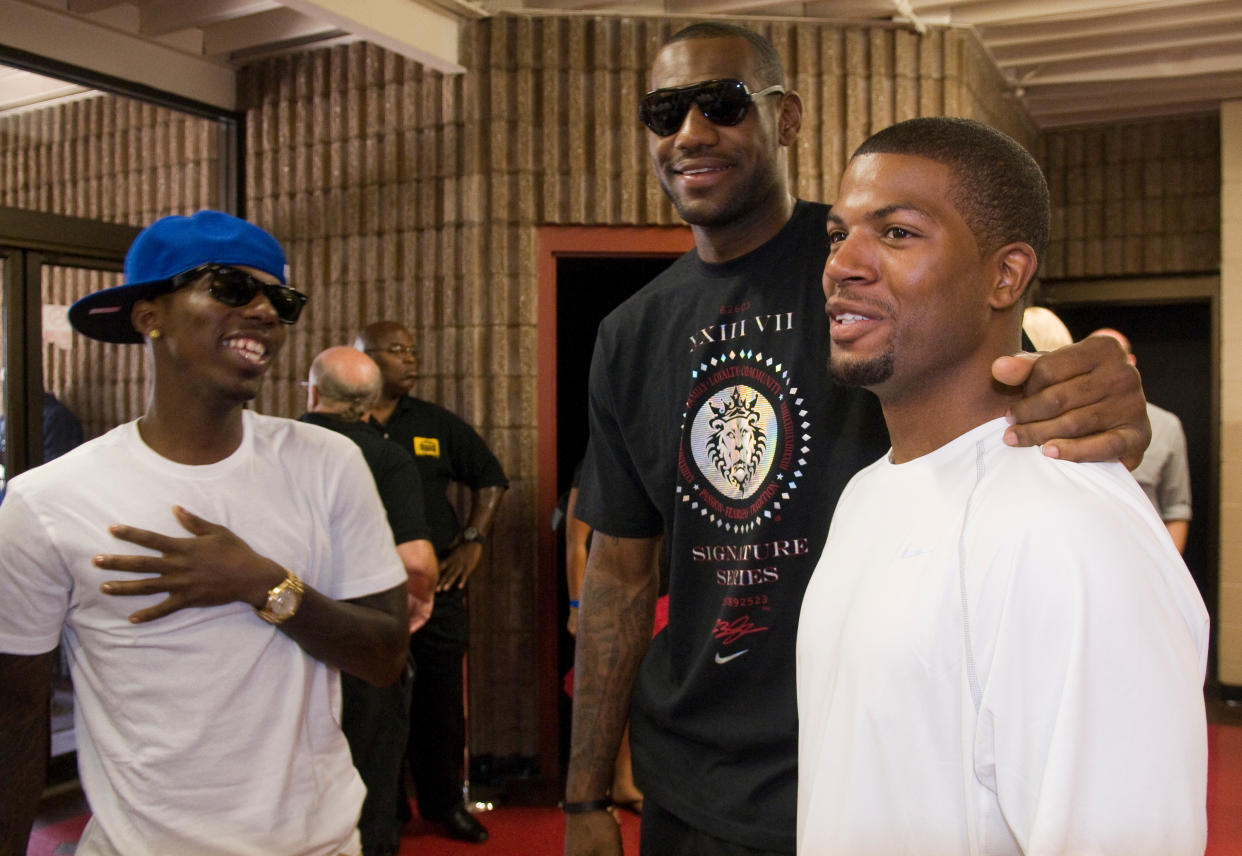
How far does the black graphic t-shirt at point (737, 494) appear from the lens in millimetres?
1600

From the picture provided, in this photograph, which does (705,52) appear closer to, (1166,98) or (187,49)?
(187,49)

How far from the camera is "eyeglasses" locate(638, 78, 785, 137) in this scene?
1.74 meters

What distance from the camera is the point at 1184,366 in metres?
7.52

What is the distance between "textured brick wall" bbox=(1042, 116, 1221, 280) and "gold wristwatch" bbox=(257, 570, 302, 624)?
672 cm

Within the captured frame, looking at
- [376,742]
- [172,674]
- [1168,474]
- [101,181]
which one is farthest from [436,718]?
[1168,474]

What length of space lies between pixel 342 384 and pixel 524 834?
198 cm

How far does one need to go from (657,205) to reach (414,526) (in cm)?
217

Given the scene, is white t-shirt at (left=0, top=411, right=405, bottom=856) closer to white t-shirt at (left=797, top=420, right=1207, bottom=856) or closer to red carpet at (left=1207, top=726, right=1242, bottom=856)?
white t-shirt at (left=797, top=420, right=1207, bottom=856)

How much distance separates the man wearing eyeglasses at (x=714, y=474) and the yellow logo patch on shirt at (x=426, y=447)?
256 cm

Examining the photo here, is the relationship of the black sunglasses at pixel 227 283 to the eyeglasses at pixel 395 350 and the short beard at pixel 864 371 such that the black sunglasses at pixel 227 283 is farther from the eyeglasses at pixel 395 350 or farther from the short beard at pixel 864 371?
the eyeglasses at pixel 395 350

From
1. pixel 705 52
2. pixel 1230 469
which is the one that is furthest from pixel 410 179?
pixel 1230 469

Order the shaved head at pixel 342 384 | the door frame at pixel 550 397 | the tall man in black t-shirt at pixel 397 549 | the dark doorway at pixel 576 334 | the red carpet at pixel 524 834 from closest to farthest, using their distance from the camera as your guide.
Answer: the tall man in black t-shirt at pixel 397 549, the shaved head at pixel 342 384, the red carpet at pixel 524 834, the door frame at pixel 550 397, the dark doorway at pixel 576 334

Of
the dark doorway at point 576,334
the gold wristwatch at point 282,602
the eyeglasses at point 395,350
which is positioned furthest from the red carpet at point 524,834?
the gold wristwatch at point 282,602

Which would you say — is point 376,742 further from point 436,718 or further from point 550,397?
point 550,397
